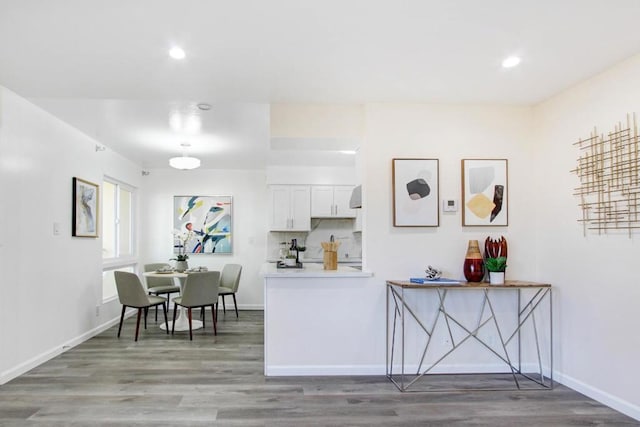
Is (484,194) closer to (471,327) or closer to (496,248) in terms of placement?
(496,248)

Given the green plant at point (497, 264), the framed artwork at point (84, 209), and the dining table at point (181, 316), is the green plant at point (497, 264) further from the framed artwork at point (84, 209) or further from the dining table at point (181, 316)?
the framed artwork at point (84, 209)

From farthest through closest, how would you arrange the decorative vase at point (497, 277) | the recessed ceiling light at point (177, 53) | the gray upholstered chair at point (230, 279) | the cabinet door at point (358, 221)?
1. the cabinet door at point (358, 221)
2. the gray upholstered chair at point (230, 279)
3. the decorative vase at point (497, 277)
4. the recessed ceiling light at point (177, 53)

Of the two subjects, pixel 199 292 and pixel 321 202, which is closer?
pixel 199 292

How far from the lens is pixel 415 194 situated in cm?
387

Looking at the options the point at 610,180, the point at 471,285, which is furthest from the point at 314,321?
the point at 610,180

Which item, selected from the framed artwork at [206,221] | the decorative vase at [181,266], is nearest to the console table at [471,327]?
the decorative vase at [181,266]

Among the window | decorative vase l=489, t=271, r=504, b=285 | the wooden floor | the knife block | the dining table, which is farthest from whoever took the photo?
the window

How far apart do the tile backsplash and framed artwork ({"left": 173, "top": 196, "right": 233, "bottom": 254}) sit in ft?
2.42

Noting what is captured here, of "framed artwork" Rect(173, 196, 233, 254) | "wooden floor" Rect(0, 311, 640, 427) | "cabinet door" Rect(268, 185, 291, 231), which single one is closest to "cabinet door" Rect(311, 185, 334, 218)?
"cabinet door" Rect(268, 185, 291, 231)

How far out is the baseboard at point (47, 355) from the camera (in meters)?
3.66

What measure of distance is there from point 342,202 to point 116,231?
3390 millimetres

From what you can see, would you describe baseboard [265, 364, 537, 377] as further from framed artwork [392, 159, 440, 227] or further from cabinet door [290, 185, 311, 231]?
cabinet door [290, 185, 311, 231]

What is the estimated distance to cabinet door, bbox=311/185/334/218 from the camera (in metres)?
7.15

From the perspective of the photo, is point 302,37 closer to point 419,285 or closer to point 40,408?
point 419,285
